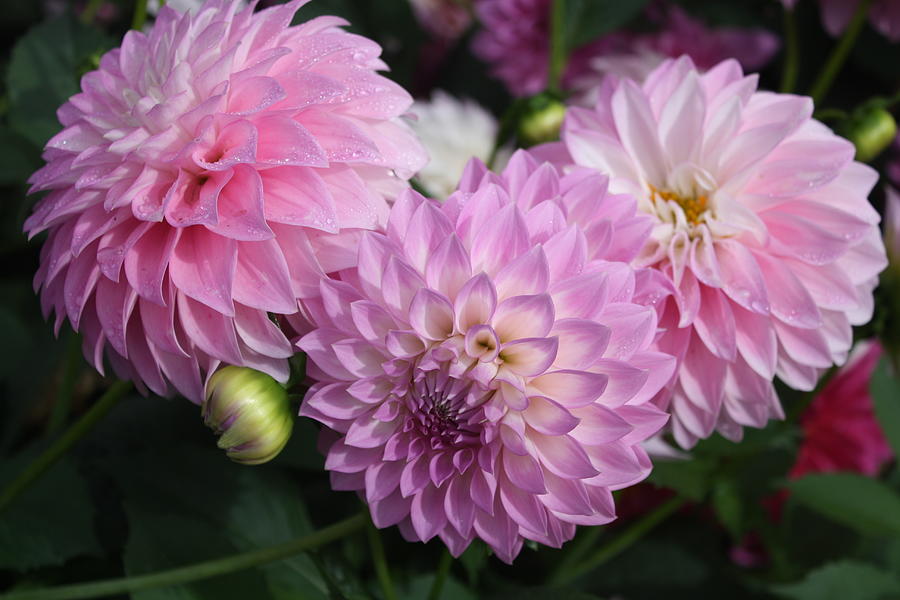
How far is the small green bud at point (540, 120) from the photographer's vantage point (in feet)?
1.98

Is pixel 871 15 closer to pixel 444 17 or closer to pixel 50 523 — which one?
pixel 444 17

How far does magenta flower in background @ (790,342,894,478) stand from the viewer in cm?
86

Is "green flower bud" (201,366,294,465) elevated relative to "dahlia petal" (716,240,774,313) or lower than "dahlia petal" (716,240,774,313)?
lower

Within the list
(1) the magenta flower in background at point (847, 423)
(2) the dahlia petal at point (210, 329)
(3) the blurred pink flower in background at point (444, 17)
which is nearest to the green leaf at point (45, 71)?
(2) the dahlia petal at point (210, 329)

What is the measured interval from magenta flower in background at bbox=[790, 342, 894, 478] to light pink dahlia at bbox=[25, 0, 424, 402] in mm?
614

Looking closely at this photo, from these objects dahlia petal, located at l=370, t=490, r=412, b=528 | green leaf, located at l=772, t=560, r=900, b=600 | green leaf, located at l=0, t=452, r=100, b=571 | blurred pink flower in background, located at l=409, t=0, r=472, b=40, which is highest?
dahlia petal, located at l=370, t=490, r=412, b=528

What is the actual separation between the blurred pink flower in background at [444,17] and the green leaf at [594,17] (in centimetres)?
32

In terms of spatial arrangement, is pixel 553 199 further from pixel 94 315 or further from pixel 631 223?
pixel 94 315

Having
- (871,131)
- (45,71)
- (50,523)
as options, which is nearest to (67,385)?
(50,523)

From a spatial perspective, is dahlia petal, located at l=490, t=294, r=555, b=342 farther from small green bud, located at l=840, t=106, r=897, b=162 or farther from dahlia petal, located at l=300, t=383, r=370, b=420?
small green bud, located at l=840, t=106, r=897, b=162

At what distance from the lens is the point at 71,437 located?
533 millimetres

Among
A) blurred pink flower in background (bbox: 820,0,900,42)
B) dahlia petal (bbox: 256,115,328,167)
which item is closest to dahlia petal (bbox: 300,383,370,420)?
dahlia petal (bbox: 256,115,328,167)

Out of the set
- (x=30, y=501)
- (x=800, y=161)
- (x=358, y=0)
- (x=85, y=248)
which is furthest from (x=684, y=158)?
(x=358, y=0)

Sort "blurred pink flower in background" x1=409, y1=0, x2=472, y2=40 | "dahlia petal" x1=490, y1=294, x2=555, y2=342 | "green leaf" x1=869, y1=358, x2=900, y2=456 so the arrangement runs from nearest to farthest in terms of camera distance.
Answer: "dahlia petal" x1=490, y1=294, x2=555, y2=342 → "green leaf" x1=869, y1=358, x2=900, y2=456 → "blurred pink flower in background" x1=409, y1=0, x2=472, y2=40
